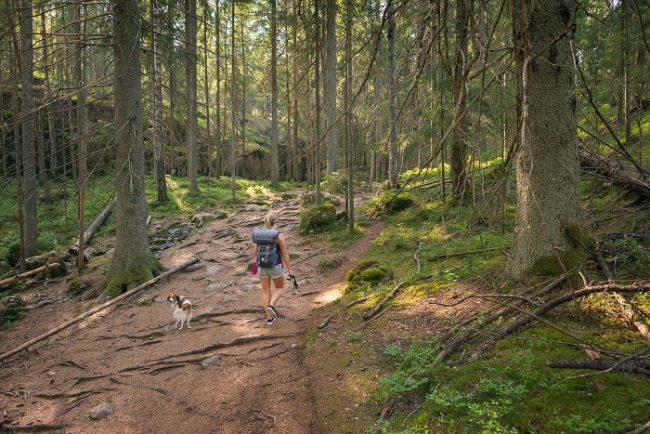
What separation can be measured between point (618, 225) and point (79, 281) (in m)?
12.2

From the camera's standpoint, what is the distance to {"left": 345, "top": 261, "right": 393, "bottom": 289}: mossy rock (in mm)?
8312

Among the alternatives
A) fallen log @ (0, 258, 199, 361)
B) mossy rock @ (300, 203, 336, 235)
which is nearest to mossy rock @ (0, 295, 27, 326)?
fallen log @ (0, 258, 199, 361)

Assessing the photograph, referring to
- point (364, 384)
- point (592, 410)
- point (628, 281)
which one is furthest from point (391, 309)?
point (592, 410)

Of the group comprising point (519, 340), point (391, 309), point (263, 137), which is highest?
point (263, 137)

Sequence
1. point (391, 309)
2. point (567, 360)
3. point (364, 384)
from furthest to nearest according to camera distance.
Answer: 1. point (391, 309)
2. point (364, 384)
3. point (567, 360)

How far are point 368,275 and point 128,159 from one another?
5.90 m

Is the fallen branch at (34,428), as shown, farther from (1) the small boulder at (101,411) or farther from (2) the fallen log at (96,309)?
(2) the fallen log at (96,309)

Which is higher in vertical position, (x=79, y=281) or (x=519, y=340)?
(x=519, y=340)

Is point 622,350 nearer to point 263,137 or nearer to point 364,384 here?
point 364,384

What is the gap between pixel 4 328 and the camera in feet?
29.9

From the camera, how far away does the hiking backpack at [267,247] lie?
23.9 ft

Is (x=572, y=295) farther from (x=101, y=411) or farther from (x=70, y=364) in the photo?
(x=70, y=364)

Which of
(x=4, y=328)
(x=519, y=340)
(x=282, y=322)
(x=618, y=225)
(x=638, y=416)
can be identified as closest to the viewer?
(x=638, y=416)

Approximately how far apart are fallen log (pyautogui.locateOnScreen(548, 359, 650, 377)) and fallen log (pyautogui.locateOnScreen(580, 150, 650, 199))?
3.65 metres
